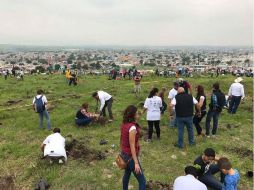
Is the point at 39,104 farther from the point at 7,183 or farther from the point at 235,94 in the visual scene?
the point at 235,94

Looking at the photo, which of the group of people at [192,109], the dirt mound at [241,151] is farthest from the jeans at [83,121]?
the dirt mound at [241,151]

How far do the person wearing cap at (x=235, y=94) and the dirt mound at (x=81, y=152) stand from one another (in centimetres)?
856

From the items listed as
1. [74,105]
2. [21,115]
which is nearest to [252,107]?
[74,105]

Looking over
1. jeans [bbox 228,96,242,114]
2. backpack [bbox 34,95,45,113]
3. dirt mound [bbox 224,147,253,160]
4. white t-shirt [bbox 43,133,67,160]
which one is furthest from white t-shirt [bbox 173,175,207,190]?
jeans [bbox 228,96,242,114]

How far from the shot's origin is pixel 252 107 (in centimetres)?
2034

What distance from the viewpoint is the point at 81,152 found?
11.9 m

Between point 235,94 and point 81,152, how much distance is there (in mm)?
9269

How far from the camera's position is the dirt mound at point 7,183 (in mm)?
9945

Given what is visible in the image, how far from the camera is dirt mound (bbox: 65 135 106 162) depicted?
457 inches

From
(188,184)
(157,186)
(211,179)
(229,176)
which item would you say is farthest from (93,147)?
(188,184)

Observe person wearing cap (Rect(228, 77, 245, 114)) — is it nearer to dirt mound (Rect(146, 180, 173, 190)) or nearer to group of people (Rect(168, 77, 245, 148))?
group of people (Rect(168, 77, 245, 148))

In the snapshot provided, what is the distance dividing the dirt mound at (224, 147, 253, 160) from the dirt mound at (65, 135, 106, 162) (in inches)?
184

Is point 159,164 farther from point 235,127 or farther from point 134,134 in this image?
point 235,127

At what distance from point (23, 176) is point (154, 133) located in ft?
18.4
